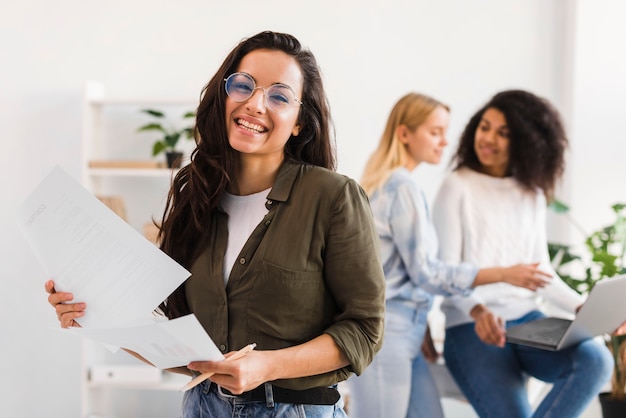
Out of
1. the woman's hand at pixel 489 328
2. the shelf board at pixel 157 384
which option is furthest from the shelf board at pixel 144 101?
the woman's hand at pixel 489 328

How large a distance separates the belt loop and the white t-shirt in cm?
19

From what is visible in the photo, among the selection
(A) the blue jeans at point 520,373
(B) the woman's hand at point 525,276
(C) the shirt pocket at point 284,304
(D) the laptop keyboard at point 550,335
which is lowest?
(A) the blue jeans at point 520,373

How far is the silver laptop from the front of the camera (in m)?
2.59

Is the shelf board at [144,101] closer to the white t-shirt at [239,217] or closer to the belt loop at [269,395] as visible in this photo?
the white t-shirt at [239,217]

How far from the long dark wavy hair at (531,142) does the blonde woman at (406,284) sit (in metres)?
0.43

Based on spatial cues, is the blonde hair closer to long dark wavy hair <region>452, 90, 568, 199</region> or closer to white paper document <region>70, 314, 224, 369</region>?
long dark wavy hair <region>452, 90, 568, 199</region>

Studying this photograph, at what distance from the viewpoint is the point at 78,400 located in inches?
169

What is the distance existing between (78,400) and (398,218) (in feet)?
7.41

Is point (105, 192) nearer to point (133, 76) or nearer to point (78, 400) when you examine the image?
point (133, 76)

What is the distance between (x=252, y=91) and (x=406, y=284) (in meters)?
1.36

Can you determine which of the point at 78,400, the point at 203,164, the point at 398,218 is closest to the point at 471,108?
the point at 398,218

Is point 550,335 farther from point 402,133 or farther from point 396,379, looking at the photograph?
point 402,133

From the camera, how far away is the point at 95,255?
4.78 ft

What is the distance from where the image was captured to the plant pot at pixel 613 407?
3.38m
